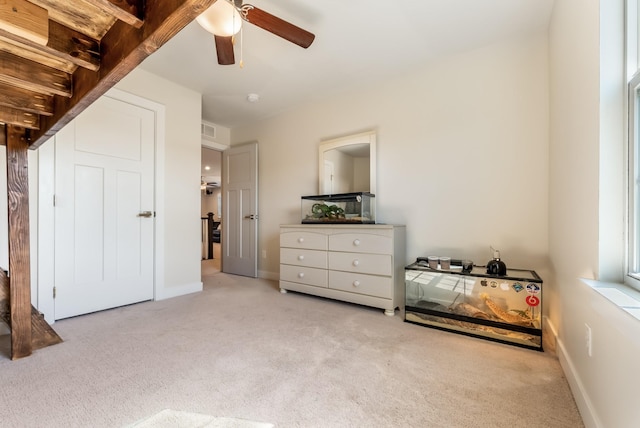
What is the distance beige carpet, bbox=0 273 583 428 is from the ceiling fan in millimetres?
1926

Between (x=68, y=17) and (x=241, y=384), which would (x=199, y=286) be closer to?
(x=241, y=384)

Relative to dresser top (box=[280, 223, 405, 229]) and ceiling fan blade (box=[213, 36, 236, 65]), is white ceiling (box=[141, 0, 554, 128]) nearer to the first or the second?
ceiling fan blade (box=[213, 36, 236, 65])

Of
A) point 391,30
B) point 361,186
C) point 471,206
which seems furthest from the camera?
point 361,186

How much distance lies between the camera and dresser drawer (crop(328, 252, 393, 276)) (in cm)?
252

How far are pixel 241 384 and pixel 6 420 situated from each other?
37.2 inches

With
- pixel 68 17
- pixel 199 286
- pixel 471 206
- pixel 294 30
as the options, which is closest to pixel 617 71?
pixel 471 206

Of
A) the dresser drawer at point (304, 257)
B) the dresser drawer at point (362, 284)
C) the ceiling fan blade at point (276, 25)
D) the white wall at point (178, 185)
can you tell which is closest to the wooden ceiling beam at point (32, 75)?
the ceiling fan blade at point (276, 25)

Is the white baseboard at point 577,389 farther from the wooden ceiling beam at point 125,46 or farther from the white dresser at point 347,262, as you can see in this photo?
the wooden ceiling beam at point 125,46

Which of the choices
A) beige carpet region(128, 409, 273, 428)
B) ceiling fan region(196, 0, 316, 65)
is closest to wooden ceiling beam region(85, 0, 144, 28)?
ceiling fan region(196, 0, 316, 65)

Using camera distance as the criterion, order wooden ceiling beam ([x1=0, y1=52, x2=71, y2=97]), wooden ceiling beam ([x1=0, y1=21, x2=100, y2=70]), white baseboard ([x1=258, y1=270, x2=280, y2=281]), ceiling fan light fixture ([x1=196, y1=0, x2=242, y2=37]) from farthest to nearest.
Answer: white baseboard ([x1=258, y1=270, x2=280, y2=281]) → ceiling fan light fixture ([x1=196, y1=0, x2=242, y2=37]) → wooden ceiling beam ([x1=0, y1=52, x2=71, y2=97]) → wooden ceiling beam ([x1=0, y1=21, x2=100, y2=70])

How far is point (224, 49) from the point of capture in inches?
77.1

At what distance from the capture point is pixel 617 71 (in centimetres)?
112

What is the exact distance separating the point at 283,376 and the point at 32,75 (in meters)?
1.87

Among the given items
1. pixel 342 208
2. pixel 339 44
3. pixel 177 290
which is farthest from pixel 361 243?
pixel 177 290
